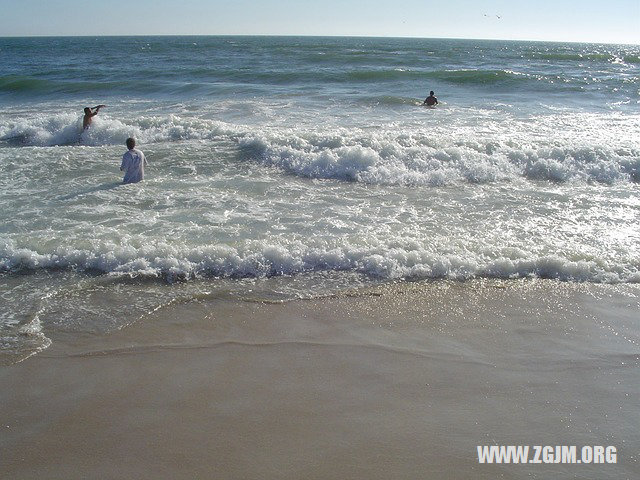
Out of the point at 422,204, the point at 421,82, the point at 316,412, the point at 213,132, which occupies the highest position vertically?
the point at 421,82

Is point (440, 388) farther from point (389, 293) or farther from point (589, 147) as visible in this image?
point (589, 147)

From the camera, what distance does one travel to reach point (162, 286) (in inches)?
216

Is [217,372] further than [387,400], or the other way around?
[217,372]

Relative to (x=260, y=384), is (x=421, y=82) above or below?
above

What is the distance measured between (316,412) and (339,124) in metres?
11.2

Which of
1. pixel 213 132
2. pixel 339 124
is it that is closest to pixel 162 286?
pixel 213 132

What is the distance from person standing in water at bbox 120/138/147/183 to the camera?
8836mm

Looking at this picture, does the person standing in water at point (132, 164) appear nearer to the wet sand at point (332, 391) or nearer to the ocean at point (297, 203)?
the ocean at point (297, 203)

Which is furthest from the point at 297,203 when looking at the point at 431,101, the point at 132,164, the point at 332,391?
the point at 431,101

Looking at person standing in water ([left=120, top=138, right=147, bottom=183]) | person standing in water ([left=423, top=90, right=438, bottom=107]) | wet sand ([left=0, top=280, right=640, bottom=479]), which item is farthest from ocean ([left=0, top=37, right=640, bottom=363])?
person standing in water ([left=423, top=90, right=438, bottom=107])

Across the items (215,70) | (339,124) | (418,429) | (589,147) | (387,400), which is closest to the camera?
(418,429)

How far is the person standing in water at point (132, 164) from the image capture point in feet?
29.0

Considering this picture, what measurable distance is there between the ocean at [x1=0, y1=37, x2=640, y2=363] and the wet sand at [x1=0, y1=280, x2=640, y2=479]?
0.51m

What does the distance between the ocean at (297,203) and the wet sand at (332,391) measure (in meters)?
0.51
